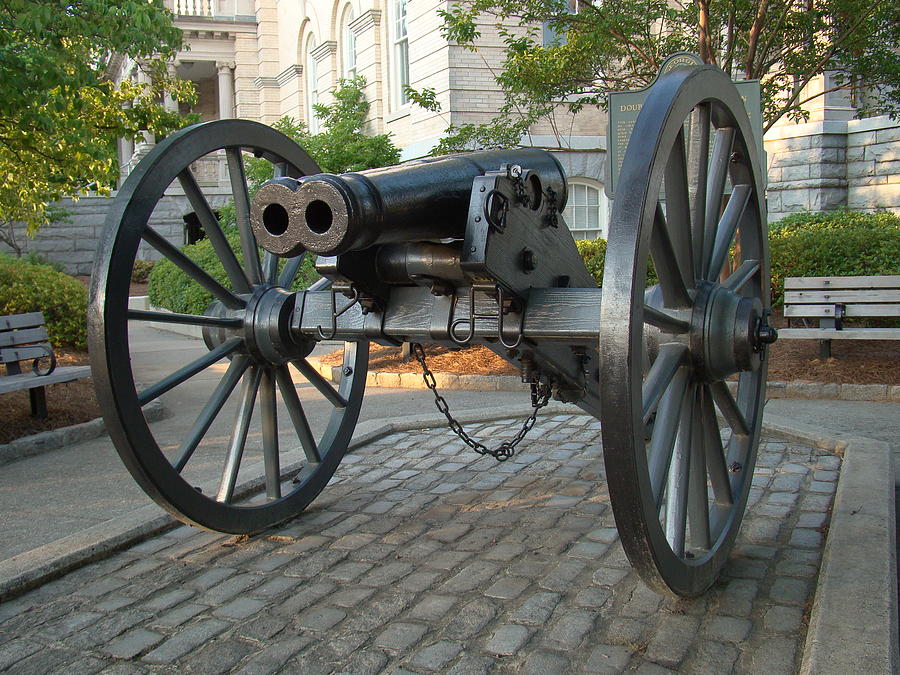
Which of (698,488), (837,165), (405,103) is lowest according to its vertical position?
(698,488)

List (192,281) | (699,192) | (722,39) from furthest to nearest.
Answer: (192,281), (722,39), (699,192)

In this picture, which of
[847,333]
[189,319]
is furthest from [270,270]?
[847,333]

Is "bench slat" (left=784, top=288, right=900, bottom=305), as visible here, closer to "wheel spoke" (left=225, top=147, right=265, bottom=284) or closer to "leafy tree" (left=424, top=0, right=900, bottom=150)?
"leafy tree" (left=424, top=0, right=900, bottom=150)

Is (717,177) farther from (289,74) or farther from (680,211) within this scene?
(289,74)

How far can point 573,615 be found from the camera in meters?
3.04

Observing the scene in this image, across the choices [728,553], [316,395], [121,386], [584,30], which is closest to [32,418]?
[316,395]

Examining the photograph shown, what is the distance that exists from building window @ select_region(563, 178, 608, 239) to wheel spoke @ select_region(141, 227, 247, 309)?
13861 mm

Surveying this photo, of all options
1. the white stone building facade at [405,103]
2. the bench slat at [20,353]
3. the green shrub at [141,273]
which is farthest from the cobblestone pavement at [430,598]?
the green shrub at [141,273]

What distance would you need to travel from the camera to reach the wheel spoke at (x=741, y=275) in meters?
3.47

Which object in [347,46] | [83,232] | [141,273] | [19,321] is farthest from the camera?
[83,232]

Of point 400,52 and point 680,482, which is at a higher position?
point 400,52

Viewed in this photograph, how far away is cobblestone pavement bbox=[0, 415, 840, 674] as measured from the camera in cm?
277

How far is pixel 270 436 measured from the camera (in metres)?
4.06

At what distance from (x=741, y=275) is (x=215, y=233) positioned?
222 centimetres
